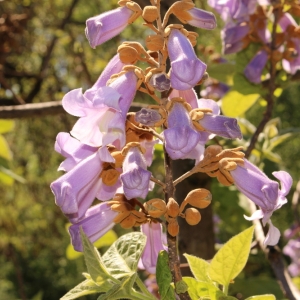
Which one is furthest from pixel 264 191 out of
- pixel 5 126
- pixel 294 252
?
pixel 294 252

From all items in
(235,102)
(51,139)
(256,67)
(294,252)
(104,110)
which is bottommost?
(51,139)

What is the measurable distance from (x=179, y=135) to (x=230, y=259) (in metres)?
0.30

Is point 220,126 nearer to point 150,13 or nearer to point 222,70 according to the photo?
point 150,13

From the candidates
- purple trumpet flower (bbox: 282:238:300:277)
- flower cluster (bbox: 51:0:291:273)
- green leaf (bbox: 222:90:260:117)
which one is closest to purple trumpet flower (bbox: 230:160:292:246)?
flower cluster (bbox: 51:0:291:273)

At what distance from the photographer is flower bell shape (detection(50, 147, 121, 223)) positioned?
110 centimetres

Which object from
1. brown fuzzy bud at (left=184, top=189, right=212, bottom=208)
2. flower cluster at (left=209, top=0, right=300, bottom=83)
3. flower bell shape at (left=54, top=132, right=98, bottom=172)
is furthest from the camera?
flower cluster at (left=209, top=0, right=300, bottom=83)

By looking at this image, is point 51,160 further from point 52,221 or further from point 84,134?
point 84,134

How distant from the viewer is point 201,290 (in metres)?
1.09

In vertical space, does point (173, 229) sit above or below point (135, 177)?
below

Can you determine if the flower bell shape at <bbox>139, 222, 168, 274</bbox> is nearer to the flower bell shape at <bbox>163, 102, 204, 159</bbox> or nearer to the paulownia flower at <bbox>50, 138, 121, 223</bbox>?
the paulownia flower at <bbox>50, 138, 121, 223</bbox>

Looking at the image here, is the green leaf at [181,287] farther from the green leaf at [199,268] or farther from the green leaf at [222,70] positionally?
the green leaf at [222,70]

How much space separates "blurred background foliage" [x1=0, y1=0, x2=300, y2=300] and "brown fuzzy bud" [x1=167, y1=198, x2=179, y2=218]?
104cm

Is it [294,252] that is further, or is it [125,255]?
[294,252]

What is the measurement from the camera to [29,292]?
1074 cm
